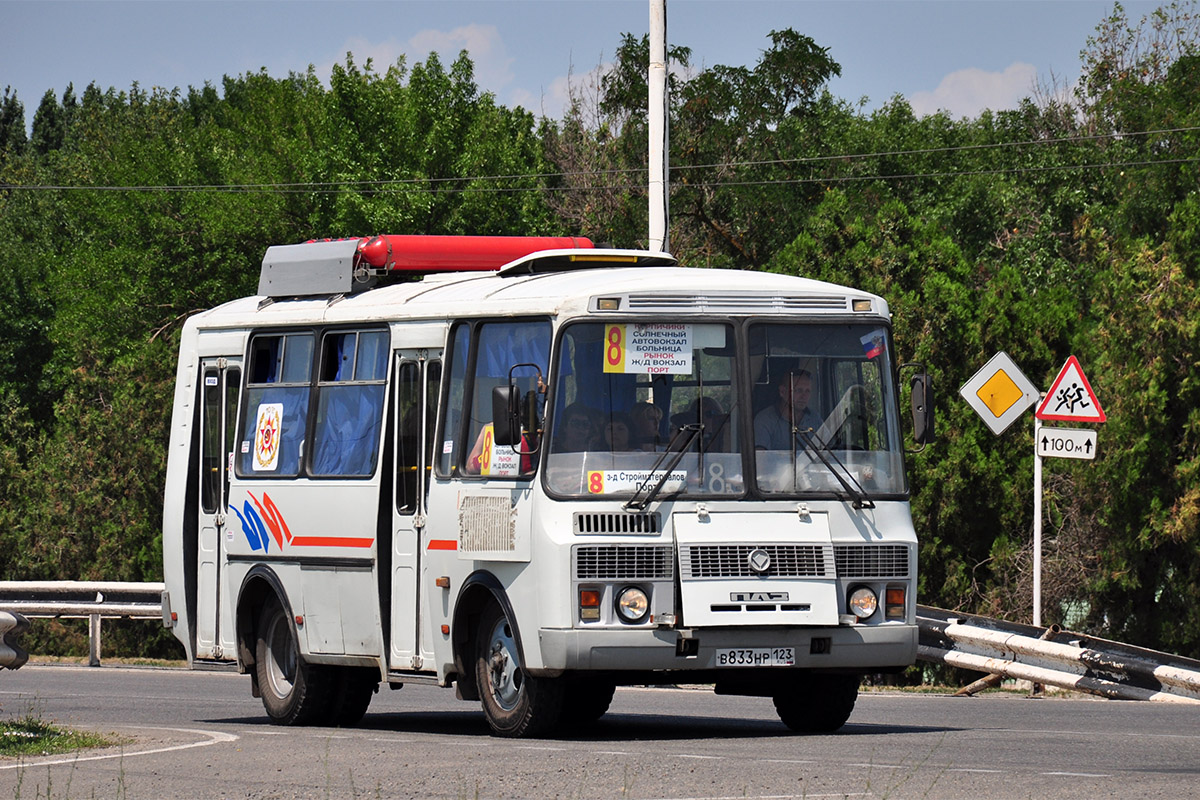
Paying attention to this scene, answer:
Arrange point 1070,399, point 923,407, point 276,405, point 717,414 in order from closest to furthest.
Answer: point 717,414 < point 923,407 < point 276,405 < point 1070,399

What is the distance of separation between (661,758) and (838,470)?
2.60 metres

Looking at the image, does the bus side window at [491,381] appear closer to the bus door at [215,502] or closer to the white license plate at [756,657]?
the white license plate at [756,657]

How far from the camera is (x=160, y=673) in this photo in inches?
936

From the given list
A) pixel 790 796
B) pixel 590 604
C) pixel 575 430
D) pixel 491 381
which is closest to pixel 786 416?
pixel 575 430

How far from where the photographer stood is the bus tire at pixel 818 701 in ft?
43.9

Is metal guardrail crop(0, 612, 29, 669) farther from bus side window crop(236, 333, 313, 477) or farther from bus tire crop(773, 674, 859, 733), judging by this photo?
bus tire crop(773, 674, 859, 733)

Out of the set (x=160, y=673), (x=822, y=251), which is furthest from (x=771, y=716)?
(x=822, y=251)

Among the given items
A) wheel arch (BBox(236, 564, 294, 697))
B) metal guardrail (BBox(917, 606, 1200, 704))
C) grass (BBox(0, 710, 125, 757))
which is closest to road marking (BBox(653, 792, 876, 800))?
grass (BBox(0, 710, 125, 757))

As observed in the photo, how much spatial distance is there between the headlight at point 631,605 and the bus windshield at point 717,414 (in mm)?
571

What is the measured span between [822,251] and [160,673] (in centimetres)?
1258

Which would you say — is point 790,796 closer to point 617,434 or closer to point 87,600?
point 617,434

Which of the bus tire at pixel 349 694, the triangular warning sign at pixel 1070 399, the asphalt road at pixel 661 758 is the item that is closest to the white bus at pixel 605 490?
the bus tire at pixel 349 694

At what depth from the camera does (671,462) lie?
12406 millimetres

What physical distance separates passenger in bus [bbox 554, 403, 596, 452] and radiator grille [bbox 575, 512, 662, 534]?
0.42 m
